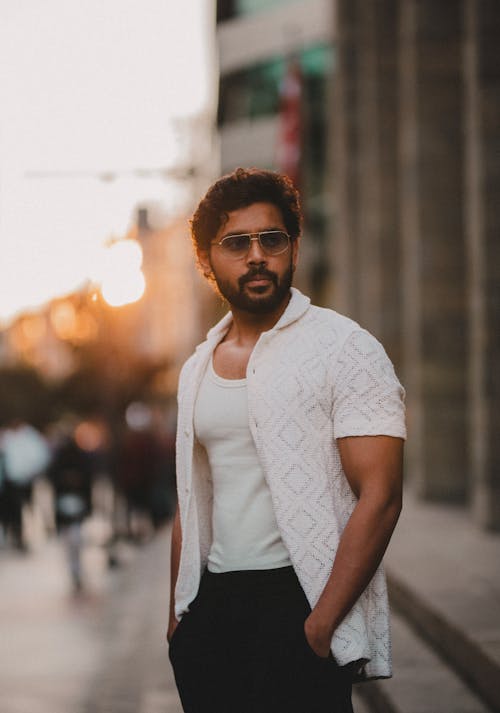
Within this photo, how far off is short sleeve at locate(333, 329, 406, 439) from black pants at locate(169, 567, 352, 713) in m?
0.41

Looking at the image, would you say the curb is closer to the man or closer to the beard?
the man

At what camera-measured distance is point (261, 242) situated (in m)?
3.10

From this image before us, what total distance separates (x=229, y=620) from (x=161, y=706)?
3527 millimetres

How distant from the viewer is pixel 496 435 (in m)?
11.5

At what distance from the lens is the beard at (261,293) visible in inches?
121

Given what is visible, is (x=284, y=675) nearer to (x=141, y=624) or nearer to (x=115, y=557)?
(x=141, y=624)

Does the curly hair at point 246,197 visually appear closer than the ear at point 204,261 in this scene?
Yes

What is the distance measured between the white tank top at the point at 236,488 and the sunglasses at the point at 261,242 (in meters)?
0.33

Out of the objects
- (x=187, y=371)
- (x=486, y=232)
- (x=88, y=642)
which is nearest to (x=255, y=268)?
(x=187, y=371)

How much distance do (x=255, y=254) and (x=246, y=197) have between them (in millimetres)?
163

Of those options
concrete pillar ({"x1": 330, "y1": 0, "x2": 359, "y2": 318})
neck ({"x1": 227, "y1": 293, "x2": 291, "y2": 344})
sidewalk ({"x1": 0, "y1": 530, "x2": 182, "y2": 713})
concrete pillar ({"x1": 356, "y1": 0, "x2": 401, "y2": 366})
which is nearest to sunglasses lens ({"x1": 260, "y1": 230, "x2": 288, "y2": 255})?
neck ({"x1": 227, "y1": 293, "x2": 291, "y2": 344})

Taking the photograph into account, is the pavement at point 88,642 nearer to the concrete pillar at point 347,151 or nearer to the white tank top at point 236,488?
the white tank top at point 236,488

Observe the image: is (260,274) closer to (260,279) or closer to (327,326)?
(260,279)

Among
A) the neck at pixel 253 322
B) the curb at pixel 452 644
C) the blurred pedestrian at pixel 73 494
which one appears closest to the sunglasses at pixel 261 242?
the neck at pixel 253 322
